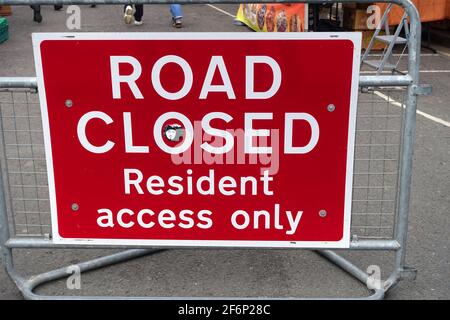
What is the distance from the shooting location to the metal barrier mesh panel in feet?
11.8

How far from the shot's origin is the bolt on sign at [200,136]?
279cm

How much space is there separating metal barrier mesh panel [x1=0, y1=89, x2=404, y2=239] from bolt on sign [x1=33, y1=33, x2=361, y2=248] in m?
0.35

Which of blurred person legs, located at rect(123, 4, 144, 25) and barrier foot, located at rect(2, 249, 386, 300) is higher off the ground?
blurred person legs, located at rect(123, 4, 144, 25)

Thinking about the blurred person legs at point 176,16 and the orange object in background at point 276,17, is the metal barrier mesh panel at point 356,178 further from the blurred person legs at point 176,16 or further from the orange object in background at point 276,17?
the blurred person legs at point 176,16

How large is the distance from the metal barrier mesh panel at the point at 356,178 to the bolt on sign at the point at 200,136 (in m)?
0.35

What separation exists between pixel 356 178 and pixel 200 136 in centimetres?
235

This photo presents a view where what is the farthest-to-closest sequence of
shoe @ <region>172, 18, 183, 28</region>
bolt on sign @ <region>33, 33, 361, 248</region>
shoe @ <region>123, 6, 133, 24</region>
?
shoe @ <region>172, 18, 183, 28</region>, shoe @ <region>123, 6, 133, 24</region>, bolt on sign @ <region>33, 33, 361, 248</region>

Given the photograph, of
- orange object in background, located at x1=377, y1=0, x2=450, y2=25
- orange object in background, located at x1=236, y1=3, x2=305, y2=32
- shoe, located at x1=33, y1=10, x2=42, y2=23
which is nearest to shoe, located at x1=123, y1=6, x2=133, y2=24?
shoe, located at x1=33, y1=10, x2=42, y2=23

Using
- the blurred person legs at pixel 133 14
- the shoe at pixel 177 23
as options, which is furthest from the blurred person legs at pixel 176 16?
the blurred person legs at pixel 133 14

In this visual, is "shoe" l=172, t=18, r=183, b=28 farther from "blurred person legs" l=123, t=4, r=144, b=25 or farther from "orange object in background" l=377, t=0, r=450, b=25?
"orange object in background" l=377, t=0, r=450, b=25

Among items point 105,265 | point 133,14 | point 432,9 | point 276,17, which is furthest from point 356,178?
point 133,14

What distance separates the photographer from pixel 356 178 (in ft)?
16.0

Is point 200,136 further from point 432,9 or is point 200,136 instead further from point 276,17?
point 432,9
